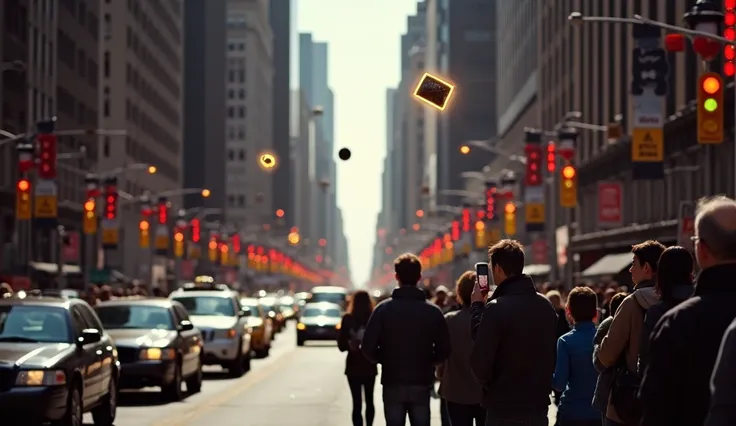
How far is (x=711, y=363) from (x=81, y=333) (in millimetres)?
14237

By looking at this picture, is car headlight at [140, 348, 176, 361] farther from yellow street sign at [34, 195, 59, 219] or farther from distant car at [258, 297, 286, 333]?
distant car at [258, 297, 286, 333]

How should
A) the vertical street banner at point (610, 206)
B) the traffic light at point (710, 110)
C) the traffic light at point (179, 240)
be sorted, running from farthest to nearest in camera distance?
the traffic light at point (179, 240)
the vertical street banner at point (610, 206)
the traffic light at point (710, 110)

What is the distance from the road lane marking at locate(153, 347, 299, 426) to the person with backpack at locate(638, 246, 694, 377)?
14052 mm

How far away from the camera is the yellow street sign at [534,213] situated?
6306 centimetres

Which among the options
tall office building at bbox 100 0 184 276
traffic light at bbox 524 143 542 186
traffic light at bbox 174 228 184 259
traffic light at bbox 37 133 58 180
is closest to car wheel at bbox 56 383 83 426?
traffic light at bbox 37 133 58 180

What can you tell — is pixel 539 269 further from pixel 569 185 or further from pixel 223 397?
pixel 223 397

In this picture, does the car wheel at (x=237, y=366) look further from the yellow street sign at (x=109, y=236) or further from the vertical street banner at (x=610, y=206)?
the yellow street sign at (x=109, y=236)

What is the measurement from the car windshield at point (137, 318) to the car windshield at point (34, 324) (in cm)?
720

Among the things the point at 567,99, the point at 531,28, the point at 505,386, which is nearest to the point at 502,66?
the point at 531,28

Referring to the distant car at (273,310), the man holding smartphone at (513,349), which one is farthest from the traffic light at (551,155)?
the man holding smartphone at (513,349)

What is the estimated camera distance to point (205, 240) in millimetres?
177250

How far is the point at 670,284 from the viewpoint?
349 inches

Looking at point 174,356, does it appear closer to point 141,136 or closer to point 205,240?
point 141,136

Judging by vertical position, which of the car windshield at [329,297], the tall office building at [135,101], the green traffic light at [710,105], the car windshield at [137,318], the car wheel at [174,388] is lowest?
the car wheel at [174,388]
